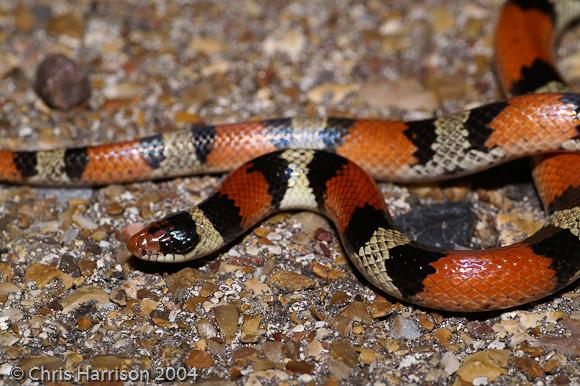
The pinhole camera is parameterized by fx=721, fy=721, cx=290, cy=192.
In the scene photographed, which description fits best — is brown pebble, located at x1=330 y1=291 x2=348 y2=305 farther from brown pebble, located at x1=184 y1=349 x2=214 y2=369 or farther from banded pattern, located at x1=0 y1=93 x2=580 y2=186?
banded pattern, located at x1=0 y1=93 x2=580 y2=186

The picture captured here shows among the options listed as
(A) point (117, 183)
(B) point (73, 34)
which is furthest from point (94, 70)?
(A) point (117, 183)

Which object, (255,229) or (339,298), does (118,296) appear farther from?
(339,298)

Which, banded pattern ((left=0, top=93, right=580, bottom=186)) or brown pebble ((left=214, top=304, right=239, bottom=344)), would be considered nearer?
brown pebble ((left=214, top=304, right=239, bottom=344))

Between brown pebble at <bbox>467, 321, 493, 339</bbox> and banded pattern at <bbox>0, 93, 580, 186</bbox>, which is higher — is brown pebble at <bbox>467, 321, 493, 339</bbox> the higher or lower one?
the lower one

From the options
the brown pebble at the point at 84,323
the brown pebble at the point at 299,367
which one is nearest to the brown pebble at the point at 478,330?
the brown pebble at the point at 299,367

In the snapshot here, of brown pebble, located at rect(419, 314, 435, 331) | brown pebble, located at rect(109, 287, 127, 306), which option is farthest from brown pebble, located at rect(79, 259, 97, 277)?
brown pebble, located at rect(419, 314, 435, 331)

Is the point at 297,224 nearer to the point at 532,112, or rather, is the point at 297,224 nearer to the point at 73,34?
the point at 532,112

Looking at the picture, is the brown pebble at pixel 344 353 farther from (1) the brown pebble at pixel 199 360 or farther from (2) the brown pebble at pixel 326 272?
(1) the brown pebble at pixel 199 360
